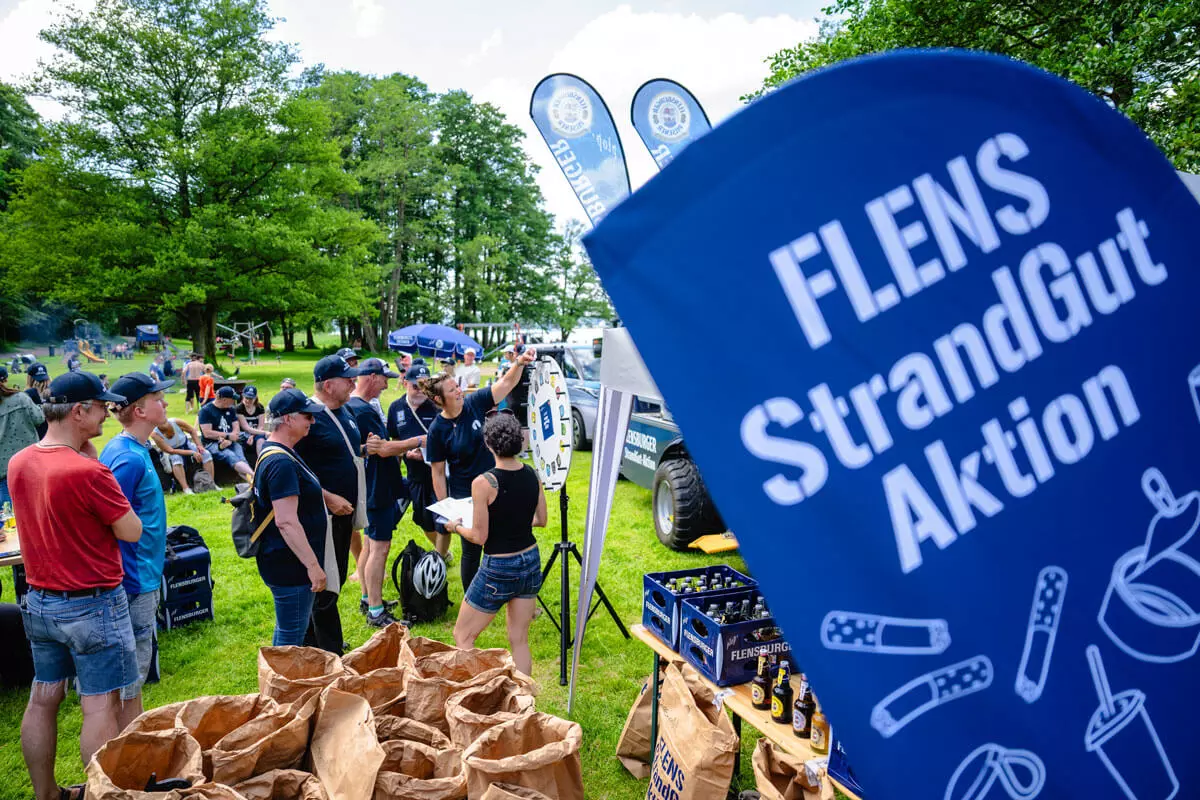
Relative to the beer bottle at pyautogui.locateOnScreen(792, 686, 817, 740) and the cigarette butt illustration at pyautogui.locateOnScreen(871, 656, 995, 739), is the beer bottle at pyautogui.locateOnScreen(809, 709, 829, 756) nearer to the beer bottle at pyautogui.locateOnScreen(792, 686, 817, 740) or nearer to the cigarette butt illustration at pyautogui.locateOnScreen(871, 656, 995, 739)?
the beer bottle at pyautogui.locateOnScreen(792, 686, 817, 740)

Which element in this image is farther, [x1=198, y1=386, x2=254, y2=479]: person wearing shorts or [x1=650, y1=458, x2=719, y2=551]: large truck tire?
[x1=198, y1=386, x2=254, y2=479]: person wearing shorts

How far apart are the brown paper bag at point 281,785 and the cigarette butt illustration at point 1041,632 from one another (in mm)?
2725

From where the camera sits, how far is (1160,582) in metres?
1.02

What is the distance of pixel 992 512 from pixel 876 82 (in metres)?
0.57

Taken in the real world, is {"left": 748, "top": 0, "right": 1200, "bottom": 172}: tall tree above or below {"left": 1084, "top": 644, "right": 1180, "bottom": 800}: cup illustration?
above

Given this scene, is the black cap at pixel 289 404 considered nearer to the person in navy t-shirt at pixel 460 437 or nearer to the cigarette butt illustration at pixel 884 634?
the person in navy t-shirt at pixel 460 437

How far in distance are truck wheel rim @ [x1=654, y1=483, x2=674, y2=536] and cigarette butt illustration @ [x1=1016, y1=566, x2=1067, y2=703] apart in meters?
6.62

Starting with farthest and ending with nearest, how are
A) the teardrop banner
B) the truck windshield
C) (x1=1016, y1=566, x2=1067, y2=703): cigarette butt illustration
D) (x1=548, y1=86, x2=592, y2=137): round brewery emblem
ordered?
the truck windshield < (x1=548, y1=86, x2=592, y2=137): round brewery emblem < (x1=1016, y1=566, x2=1067, y2=703): cigarette butt illustration < the teardrop banner

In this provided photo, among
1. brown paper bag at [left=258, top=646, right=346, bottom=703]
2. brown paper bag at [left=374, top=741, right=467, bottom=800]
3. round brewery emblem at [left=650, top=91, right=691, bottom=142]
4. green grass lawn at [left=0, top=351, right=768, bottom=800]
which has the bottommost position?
green grass lawn at [left=0, top=351, right=768, bottom=800]

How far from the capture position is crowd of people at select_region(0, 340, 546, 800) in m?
3.05

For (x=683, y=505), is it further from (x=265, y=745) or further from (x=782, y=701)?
(x=265, y=745)

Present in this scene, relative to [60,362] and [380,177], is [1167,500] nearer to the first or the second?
[60,362]

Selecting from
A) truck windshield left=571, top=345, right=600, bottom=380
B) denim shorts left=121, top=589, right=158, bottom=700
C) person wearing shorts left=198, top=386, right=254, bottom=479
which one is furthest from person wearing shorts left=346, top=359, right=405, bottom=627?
truck windshield left=571, top=345, right=600, bottom=380

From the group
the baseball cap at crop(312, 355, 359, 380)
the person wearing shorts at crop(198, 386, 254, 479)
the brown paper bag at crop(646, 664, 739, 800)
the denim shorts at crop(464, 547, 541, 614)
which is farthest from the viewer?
the person wearing shorts at crop(198, 386, 254, 479)
